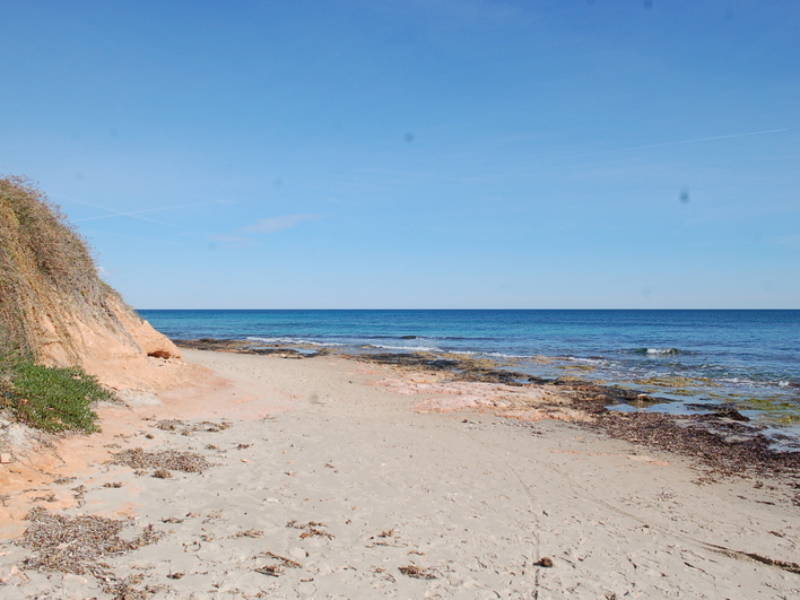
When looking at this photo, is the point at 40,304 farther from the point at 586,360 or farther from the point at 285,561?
the point at 586,360

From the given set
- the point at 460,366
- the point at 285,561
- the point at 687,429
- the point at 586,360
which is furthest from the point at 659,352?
the point at 285,561

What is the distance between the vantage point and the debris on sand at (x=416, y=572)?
5.33 meters

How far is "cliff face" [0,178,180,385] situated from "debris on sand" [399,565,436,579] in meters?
8.05

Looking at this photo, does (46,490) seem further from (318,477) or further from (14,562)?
(318,477)

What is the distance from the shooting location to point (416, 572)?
17.6 ft

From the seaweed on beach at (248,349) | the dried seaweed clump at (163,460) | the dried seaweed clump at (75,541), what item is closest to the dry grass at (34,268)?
the dried seaweed clump at (163,460)

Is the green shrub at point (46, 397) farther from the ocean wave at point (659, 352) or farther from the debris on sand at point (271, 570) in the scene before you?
the ocean wave at point (659, 352)

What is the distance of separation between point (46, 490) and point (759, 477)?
39.2 feet

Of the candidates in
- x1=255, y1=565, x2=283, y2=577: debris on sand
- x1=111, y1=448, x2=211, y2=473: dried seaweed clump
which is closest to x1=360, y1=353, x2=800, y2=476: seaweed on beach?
x1=255, y1=565, x2=283, y2=577: debris on sand

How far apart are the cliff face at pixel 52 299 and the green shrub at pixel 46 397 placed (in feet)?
2.55

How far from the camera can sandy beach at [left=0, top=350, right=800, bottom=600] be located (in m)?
5.12

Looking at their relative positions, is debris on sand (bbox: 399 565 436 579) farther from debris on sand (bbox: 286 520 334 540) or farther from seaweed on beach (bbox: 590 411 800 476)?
seaweed on beach (bbox: 590 411 800 476)

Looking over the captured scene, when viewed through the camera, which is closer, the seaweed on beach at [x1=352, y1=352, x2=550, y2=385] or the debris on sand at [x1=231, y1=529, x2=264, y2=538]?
the debris on sand at [x1=231, y1=529, x2=264, y2=538]

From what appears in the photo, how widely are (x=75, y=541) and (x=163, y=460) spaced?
307 centimetres
